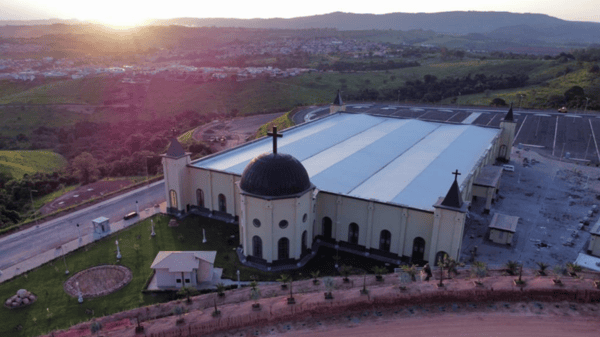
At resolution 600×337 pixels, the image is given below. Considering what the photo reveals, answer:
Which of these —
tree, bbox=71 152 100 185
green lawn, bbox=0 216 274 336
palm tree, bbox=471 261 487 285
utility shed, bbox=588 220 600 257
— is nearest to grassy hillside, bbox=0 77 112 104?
tree, bbox=71 152 100 185

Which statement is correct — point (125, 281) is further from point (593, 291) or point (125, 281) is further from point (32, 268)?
point (593, 291)

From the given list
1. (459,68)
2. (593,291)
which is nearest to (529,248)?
(593,291)

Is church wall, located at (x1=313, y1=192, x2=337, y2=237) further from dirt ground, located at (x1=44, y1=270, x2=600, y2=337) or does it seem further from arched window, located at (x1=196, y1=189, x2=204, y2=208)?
arched window, located at (x1=196, y1=189, x2=204, y2=208)

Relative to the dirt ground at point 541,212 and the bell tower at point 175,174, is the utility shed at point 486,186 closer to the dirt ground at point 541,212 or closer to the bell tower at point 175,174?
the dirt ground at point 541,212

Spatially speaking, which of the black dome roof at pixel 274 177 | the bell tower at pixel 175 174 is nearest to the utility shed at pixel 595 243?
the black dome roof at pixel 274 177

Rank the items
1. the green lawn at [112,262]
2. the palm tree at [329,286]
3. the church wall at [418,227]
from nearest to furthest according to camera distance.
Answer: the palm tree at [329,286], the green lawn at [112,262], the church wall at [418,227]

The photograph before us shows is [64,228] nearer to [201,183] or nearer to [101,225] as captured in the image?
[101,225]

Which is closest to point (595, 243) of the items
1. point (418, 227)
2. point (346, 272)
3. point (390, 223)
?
point (418, 227)
